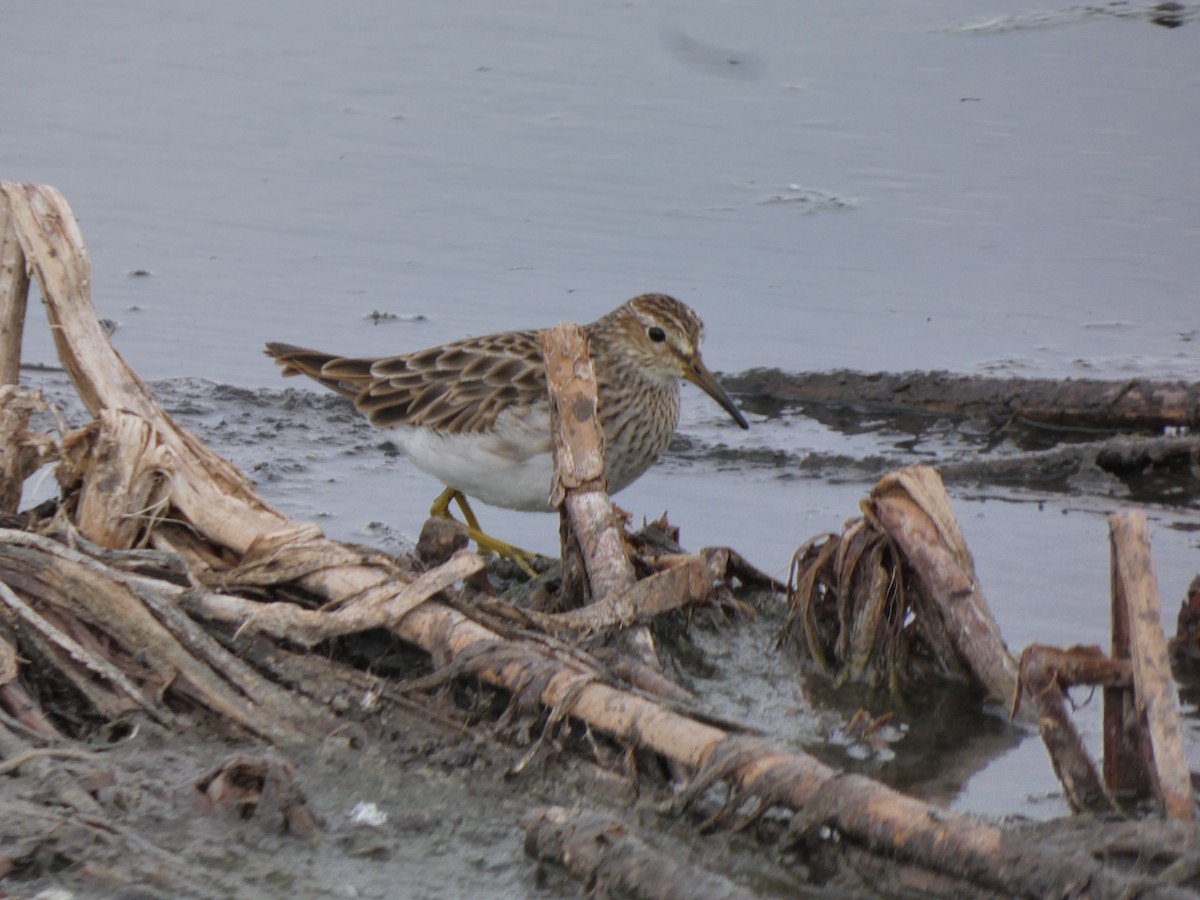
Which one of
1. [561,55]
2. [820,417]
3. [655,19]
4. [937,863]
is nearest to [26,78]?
[561,55]

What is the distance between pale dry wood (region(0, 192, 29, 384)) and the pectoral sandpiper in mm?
1610

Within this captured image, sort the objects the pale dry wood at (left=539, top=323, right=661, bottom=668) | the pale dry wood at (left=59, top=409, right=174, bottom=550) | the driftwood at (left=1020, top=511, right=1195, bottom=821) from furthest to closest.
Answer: the pale dry wood at (left=539, top=323, right=661, bottom=668)
the pale dry wood at (left=59, top=409, right=174, bottom=550)
the driftwood at (left=1020, top=511, right=1195, bottom=821)

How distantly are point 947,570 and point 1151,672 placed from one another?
917 mm

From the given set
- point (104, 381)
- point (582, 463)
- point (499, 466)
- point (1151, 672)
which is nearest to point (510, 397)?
point (499, 466)

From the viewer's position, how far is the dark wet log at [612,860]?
9.86 ft

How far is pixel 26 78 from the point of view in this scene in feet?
36.8

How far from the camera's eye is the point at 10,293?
491 cm

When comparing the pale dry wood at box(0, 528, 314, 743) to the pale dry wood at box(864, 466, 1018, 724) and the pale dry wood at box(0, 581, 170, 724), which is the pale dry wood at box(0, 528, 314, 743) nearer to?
the pale dry wood at box(0, 581, 170, 724)

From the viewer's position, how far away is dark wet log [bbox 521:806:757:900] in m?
3.00

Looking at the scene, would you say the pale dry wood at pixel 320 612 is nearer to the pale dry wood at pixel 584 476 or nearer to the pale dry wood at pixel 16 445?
the pale dry wood at pixel 584 476

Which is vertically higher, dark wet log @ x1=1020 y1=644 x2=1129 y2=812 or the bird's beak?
the bird's beak

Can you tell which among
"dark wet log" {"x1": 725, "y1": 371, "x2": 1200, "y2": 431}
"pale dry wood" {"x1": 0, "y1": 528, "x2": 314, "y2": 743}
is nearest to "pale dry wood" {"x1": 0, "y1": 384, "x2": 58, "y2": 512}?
"pale dry wood" {"x1": 0, "y1": 528, "x2": 314, "y2": 743}

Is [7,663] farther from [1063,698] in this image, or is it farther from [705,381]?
[705,381]

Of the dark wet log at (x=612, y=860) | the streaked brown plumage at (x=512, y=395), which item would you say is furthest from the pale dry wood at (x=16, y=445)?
the dark wet log at (x=612, y=860)
